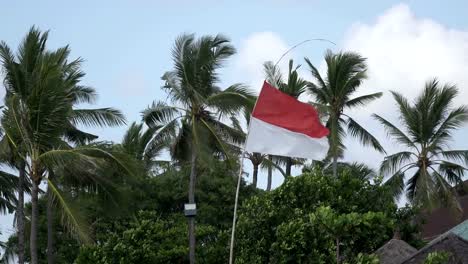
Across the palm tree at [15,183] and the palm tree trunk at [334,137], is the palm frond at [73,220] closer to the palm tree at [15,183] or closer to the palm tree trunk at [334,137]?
the palm tree at [15,183]

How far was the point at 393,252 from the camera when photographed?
67.8 feet

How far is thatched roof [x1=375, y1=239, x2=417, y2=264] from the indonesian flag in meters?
5.85

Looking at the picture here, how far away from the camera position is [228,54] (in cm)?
2661

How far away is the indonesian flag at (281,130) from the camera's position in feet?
49.8

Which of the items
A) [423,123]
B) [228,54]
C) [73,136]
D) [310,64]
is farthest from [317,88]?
[73,136]

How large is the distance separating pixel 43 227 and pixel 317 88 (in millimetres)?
11989

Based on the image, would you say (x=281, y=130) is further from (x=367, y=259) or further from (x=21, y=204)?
(x=21, y=204)

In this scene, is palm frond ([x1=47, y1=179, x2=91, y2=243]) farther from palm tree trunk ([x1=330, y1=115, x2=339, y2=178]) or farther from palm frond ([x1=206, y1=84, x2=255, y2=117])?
palm tree trunk ([x1=330, y1=115, x2=339, y2=178])

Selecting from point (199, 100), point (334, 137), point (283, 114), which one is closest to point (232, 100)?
point (199, 100)

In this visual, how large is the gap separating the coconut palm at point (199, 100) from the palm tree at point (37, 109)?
5342 mm

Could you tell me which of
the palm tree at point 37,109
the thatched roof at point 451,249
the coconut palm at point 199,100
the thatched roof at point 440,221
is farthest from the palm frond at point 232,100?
the thatched roof at point 440,221

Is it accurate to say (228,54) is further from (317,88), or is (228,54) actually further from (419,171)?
(419,171)

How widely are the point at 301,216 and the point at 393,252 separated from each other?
248 cm

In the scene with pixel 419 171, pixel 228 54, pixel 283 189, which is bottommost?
pixel 283 189
